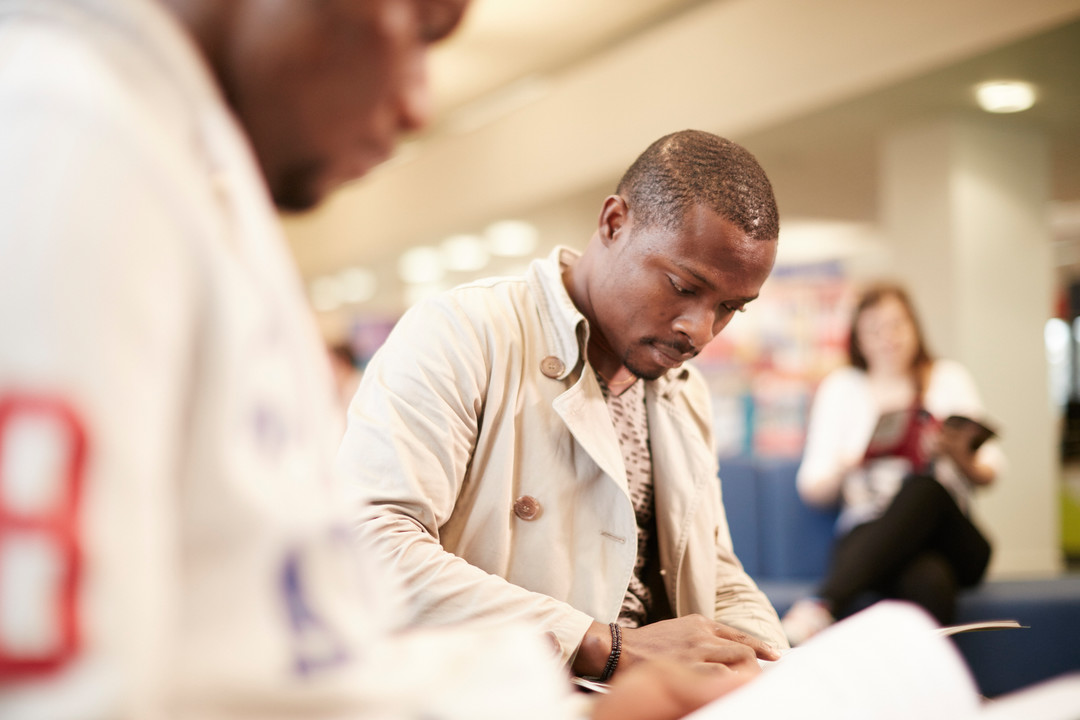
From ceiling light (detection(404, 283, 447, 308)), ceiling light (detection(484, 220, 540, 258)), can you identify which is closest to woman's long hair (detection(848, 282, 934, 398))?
ceiling light (detection(484, 220, 540, 258))

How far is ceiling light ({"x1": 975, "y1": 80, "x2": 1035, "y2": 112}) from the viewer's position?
543 cm

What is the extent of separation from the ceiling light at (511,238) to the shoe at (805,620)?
6823mm

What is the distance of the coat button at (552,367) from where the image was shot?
5.28 feet

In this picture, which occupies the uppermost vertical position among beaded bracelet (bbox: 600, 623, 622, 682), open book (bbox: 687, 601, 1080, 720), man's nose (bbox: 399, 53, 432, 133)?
man's nose (bbox: 399, 53, 432, 133)

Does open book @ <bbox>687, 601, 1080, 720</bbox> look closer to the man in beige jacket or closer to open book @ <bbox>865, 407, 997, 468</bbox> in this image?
the man in beige jacket

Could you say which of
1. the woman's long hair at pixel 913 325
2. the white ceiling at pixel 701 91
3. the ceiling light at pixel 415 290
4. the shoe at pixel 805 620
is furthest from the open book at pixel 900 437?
the ceiling light at pixel 415 290

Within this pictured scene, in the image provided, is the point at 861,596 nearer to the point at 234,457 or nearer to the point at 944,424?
Answer: the point at 944,424

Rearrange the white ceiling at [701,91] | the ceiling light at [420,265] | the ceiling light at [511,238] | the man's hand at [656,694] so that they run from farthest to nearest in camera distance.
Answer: the ceiling light at [420,265] < the ceiling light at [511,238] < the white ceiling at [701,91] < the man's hand at [656,694]

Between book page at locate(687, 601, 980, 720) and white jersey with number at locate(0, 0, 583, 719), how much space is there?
0.88 feet

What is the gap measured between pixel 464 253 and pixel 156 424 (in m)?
11.2

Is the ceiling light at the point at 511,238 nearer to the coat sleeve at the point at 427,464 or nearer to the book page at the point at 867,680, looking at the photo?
the coat sleeve at the point at 427,464

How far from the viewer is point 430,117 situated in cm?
70

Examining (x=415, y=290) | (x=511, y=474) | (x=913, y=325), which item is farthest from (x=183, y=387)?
(x=415, y=290)

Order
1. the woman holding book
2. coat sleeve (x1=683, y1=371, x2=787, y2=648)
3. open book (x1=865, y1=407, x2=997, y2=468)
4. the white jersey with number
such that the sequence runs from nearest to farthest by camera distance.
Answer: the white jersey with number < coat sleeve (x1=683, y1=371, x2=787, y2=648) < the woman holding book < open book (x1=865, y1=407, x2=997, y2=468)
